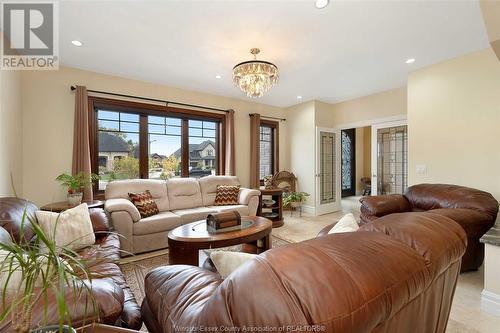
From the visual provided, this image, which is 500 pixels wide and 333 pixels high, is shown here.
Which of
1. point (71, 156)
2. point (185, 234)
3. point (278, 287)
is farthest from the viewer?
point (71, 156)

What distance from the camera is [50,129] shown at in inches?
132

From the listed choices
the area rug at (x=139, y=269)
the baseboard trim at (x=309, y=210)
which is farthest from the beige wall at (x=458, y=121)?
the area rug at (x=139, y=269)

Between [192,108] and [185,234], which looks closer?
[185,234]

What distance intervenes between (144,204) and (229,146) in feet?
7.00

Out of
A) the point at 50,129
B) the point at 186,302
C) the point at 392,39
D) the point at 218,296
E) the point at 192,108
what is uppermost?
the point at 392,39

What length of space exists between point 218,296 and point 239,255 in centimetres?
50

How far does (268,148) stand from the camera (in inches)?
232

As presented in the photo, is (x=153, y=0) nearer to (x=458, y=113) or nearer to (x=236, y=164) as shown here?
(x=236, y=164)

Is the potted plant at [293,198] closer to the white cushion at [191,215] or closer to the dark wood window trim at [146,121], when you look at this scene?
the dark wood window trim at [146,121]

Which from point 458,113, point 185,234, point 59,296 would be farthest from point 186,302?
point 458,113

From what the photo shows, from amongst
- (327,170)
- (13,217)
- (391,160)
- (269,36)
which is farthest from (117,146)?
(391,160)

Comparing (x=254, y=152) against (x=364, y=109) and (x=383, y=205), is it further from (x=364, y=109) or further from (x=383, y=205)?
(x=383, y=205)

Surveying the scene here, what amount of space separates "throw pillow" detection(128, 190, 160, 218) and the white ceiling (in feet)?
6.38

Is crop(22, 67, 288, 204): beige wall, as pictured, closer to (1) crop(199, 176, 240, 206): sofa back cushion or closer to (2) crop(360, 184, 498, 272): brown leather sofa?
(1) crop(199, 176, 240, 206): sofa back cushion
